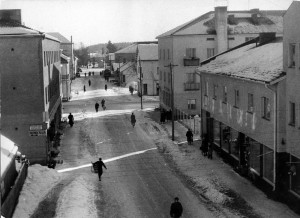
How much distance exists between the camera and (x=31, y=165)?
98.6 feet

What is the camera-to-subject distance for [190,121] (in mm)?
41531

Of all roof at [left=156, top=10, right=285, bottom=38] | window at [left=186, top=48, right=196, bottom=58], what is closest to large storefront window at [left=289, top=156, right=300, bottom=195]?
window at [left=186, top=48, right=196, bottom=58]

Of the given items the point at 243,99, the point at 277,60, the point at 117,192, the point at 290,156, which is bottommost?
the point at 117,192

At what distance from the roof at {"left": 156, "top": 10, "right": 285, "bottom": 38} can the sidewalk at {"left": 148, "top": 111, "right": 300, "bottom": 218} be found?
58.4ft

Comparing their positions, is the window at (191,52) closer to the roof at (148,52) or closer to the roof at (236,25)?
the roof at (236,25)

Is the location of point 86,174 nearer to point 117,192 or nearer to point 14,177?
point 117,192

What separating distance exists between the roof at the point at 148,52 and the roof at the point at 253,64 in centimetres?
3959

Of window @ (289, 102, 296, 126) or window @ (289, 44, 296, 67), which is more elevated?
window @ (289, 44, 296, 67)

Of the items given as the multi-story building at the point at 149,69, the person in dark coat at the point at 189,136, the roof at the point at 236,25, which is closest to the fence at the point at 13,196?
the person in dark coat at the point at 189,136

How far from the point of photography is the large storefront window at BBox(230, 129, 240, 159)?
2895 cm

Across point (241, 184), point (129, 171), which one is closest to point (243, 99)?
point (241, 184)

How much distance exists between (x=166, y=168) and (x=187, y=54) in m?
23.9

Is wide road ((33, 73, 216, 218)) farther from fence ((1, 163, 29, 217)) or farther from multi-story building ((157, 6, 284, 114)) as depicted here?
multi-story building ((157, 6, 284, 114))

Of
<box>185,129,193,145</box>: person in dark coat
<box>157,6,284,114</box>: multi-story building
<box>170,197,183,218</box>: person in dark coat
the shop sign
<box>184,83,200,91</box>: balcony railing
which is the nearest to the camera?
<box>170,197,183,218</box>: person in dark coat
